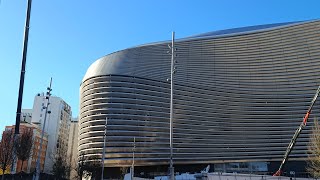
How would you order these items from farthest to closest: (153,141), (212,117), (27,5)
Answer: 1. (212,117)
2. (153,141)
3. (27,5)

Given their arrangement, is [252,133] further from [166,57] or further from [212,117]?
[166,57]

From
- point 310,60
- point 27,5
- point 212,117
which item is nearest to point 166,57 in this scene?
point 212,117

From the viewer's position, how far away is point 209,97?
13300cm

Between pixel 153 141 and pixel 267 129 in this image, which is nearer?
pixel 153 141

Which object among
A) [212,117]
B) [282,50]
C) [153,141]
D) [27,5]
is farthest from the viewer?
[282,50]

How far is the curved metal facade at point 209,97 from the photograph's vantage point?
399 feet

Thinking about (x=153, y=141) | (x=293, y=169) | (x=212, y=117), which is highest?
(x=212, y=117)

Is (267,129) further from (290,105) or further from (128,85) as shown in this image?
(128,85)

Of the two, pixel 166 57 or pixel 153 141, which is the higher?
pixel 166 57

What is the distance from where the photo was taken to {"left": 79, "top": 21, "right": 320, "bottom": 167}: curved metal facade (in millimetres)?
Result: 121625

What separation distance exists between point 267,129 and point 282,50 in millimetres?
32227

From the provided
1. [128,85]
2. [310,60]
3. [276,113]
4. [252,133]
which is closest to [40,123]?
[128,85]

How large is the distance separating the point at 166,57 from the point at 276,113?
45.3m

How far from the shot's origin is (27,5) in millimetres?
35406
